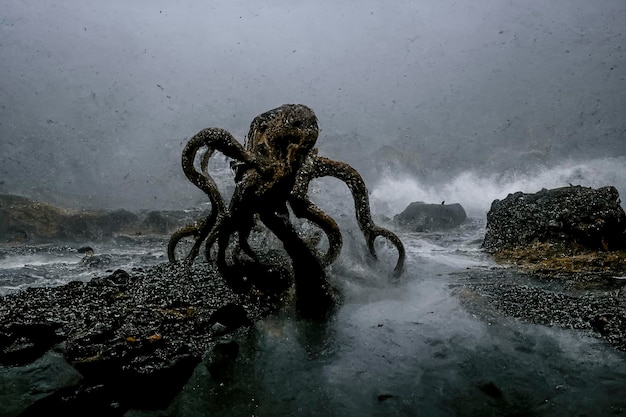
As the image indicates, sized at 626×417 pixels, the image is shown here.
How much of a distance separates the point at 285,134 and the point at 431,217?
59.9ft

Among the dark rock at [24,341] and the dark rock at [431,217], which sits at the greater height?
the dark rock at [431,217]

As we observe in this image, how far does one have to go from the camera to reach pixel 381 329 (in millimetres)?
5297

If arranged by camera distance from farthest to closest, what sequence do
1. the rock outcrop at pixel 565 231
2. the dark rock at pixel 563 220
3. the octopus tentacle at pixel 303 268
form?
1. the dark rock at pixel 563 220
2. the rock outcrop at pixel 565 231
3. the octopus tentacle at pixel 303 268

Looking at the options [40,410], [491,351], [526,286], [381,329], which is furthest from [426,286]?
[40,410]

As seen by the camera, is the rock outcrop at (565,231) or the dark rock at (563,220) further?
the dark rock at (563,220)

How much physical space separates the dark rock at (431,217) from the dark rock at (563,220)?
9621 mm

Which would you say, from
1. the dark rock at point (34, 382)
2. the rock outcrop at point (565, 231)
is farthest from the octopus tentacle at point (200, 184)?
the rock outcrop at point (565, 231)

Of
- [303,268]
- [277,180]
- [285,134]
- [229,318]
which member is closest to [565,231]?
[303,268]

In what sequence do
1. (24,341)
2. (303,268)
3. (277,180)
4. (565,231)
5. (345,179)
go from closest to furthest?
(277,180) → (24,341) → (345,179) → (303,268) → (565,231)

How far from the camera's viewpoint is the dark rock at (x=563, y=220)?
9062mm

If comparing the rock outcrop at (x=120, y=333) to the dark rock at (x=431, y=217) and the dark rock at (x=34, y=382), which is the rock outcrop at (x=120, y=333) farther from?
the dark rock at (x=431, y=217)

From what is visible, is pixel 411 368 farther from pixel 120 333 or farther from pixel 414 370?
pixel 120 333

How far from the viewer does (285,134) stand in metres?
4.64

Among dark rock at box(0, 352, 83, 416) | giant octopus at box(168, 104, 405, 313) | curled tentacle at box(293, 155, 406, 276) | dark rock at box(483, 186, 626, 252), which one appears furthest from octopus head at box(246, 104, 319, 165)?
dark rock at box(483, 186, 626, 252)
